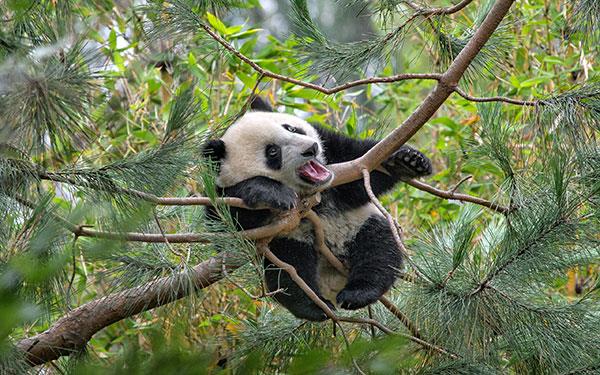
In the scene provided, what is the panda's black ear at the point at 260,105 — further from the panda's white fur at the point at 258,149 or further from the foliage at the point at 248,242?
the foliage at the point at 248,242

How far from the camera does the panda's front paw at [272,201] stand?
2549mm

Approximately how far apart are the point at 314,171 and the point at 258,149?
0.28 m

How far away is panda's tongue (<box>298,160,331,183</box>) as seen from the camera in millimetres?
2713

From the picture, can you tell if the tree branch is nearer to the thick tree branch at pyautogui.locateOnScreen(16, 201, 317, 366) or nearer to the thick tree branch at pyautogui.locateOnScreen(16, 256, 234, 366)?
the thick tree branch at pyautogui.locateOnScreen(16, 201, 317, 366)

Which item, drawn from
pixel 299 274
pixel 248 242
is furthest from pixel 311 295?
pixel 299 274

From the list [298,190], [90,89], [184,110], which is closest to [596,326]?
[298,190]

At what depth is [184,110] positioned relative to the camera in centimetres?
199

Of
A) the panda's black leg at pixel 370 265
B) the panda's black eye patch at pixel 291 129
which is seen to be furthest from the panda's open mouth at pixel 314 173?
the panda's black leg at pixel 370 265

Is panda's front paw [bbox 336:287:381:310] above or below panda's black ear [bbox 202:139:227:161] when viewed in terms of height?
below

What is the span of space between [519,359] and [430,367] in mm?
248

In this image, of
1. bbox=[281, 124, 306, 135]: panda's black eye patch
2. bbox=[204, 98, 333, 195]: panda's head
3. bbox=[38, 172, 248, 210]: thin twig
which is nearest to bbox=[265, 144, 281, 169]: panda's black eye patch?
bbox=[204, 98, 333, 195]: panda's head

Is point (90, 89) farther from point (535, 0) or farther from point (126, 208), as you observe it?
point (535, 0)

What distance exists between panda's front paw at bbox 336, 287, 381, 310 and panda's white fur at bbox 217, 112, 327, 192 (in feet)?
1.33

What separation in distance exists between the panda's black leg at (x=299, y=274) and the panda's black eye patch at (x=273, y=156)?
0.89ft
